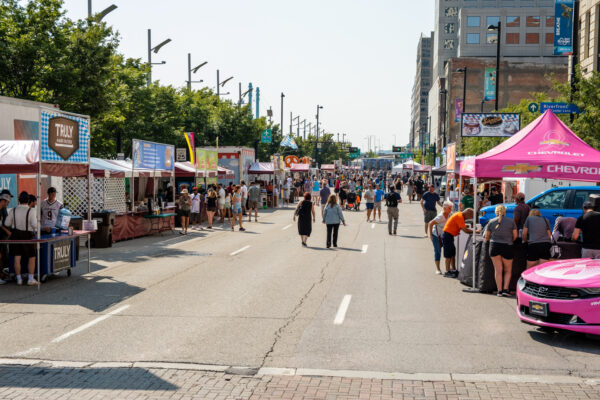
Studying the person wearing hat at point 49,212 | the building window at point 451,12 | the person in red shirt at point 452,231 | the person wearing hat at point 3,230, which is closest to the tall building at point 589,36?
the person in red shirt at point 452,231

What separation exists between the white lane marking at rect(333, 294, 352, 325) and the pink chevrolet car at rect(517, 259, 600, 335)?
2621 mm

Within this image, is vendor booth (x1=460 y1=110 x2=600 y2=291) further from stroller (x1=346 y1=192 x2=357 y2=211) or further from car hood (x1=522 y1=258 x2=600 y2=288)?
stroller (x1=346 y1=192 x2=357 y2=211)

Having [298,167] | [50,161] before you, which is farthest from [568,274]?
[298,167]

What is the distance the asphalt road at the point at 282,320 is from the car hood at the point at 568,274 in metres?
0.80

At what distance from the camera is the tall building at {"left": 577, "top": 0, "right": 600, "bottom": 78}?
33.0 metres

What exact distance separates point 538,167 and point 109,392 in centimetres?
991

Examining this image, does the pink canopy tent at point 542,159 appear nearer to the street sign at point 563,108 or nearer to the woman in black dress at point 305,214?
the woman in black dress at point 305,214

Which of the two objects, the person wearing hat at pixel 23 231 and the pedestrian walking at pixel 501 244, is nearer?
the pedestrian walking at pixel 501 244

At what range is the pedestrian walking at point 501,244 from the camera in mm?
12070

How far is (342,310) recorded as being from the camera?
10.9 m

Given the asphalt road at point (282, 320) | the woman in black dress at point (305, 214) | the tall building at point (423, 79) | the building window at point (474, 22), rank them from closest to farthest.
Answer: the asphalt road at point (282, 320) → the woman in black dress at point (305, 214) → the building window at point (474, 22) → the tall building at point (423, 79)

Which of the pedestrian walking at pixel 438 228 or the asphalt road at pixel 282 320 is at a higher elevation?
the pedestrian walking at pixel 438 228

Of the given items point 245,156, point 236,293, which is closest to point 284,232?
point 236,293

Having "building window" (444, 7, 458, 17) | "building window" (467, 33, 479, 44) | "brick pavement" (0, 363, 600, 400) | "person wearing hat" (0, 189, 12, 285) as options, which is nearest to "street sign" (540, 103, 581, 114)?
"person wearing hat" (0, 189, 12, 285)
